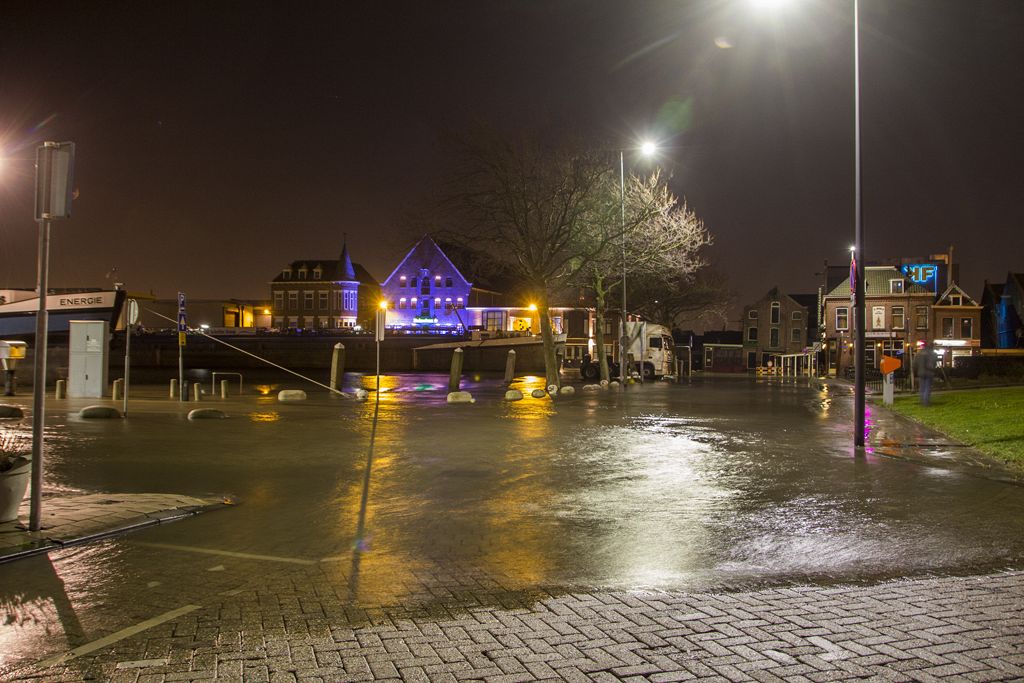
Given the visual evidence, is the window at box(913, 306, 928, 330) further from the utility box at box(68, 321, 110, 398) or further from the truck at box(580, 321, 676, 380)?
the utility box at box(68, 321, 110, 398)

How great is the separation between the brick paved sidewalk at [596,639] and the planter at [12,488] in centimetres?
295

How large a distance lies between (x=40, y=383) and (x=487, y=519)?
4.39 meters

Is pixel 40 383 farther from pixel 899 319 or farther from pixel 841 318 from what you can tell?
pixel 899 319

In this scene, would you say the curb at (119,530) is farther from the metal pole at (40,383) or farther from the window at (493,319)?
the window at (493,319)

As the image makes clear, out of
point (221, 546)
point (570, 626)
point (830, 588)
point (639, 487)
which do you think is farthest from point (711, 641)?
point (639, 487)

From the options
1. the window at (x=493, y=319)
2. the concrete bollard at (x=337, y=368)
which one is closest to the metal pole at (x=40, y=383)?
the concrete bollard at (x=337, y=368)

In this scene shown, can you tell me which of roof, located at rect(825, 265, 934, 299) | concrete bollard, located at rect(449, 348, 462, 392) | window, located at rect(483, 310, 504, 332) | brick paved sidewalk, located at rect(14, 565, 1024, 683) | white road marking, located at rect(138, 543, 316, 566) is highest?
roof, located at rect(825, 265, 934, 299)

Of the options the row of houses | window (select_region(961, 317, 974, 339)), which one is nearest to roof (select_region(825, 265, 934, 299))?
the row of houses

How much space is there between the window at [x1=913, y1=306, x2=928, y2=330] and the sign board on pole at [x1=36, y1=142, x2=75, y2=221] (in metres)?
76.7

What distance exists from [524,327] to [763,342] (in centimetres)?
2933

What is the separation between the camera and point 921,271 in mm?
73625

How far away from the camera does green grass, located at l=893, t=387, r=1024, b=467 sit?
47.4 feet

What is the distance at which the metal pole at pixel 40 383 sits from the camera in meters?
6.98

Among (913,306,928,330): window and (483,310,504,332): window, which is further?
(483,310,504,332): window
